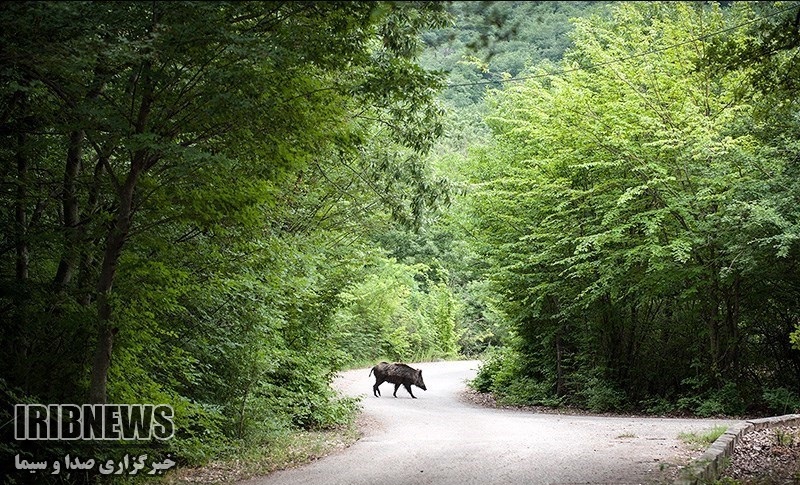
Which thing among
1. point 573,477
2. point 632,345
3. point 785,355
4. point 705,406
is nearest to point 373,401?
point 632,345

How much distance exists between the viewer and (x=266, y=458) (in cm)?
934

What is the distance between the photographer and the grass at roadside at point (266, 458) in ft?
27.2

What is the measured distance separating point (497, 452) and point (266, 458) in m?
3.25

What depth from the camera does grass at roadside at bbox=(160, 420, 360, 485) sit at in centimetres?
829

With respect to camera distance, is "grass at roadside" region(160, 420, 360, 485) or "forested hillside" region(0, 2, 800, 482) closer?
"forested hillside" region(0, 2, 800, 482)

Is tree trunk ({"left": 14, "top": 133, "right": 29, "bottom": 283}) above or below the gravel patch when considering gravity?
above

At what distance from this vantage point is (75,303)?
289 inches

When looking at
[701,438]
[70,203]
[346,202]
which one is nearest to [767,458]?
[701,438]

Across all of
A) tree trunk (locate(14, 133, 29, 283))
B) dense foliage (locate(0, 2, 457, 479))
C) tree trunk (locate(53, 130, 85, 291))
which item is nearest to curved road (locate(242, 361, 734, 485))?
dense foliage (locate(0, 2, 457, 479))

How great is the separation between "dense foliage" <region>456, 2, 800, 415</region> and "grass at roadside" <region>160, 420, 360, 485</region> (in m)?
7.33

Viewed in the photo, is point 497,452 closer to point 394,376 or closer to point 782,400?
point 782,400

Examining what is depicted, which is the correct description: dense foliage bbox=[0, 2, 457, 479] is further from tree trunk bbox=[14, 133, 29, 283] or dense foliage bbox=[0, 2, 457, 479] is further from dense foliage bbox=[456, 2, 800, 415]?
dense foliage bbox=[456, 2, 800, 415]

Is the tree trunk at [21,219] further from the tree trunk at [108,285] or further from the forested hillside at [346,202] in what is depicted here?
the tree trunk at [108,285]

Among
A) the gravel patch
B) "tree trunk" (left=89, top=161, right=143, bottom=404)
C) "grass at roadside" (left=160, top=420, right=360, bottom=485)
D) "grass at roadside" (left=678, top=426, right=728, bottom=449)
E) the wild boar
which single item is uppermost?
"tree trunk" (left=89, top=161, right=143, bottom=404)
